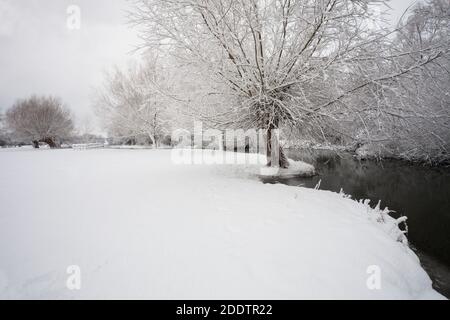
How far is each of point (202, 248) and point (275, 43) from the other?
6.07 m

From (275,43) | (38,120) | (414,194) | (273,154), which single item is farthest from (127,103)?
(414,194)

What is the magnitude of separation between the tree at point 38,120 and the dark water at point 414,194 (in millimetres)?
38452

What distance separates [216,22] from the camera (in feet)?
19.9

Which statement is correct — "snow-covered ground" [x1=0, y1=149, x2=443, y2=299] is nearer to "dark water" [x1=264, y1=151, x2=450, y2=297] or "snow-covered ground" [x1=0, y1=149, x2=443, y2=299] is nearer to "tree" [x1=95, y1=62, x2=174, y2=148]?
"dark water" [x1=264, y1=151, x2=450, y2=297]

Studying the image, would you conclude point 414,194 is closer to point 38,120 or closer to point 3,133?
point 38,120

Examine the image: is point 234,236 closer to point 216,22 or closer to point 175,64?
point 216,22

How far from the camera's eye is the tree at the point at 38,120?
112 ft

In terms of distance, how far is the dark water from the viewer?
4922mm

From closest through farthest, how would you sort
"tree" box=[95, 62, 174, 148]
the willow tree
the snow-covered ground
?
the snow-covered ground < the willow tree < "tree" box=[95, 62, 174, 148]

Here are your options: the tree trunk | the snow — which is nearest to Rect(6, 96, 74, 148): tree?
the tree trunk

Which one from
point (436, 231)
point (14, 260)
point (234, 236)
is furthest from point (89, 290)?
point (436, 231)

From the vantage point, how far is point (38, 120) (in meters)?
34.5

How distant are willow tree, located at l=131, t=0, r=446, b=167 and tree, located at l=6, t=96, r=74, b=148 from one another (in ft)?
122
